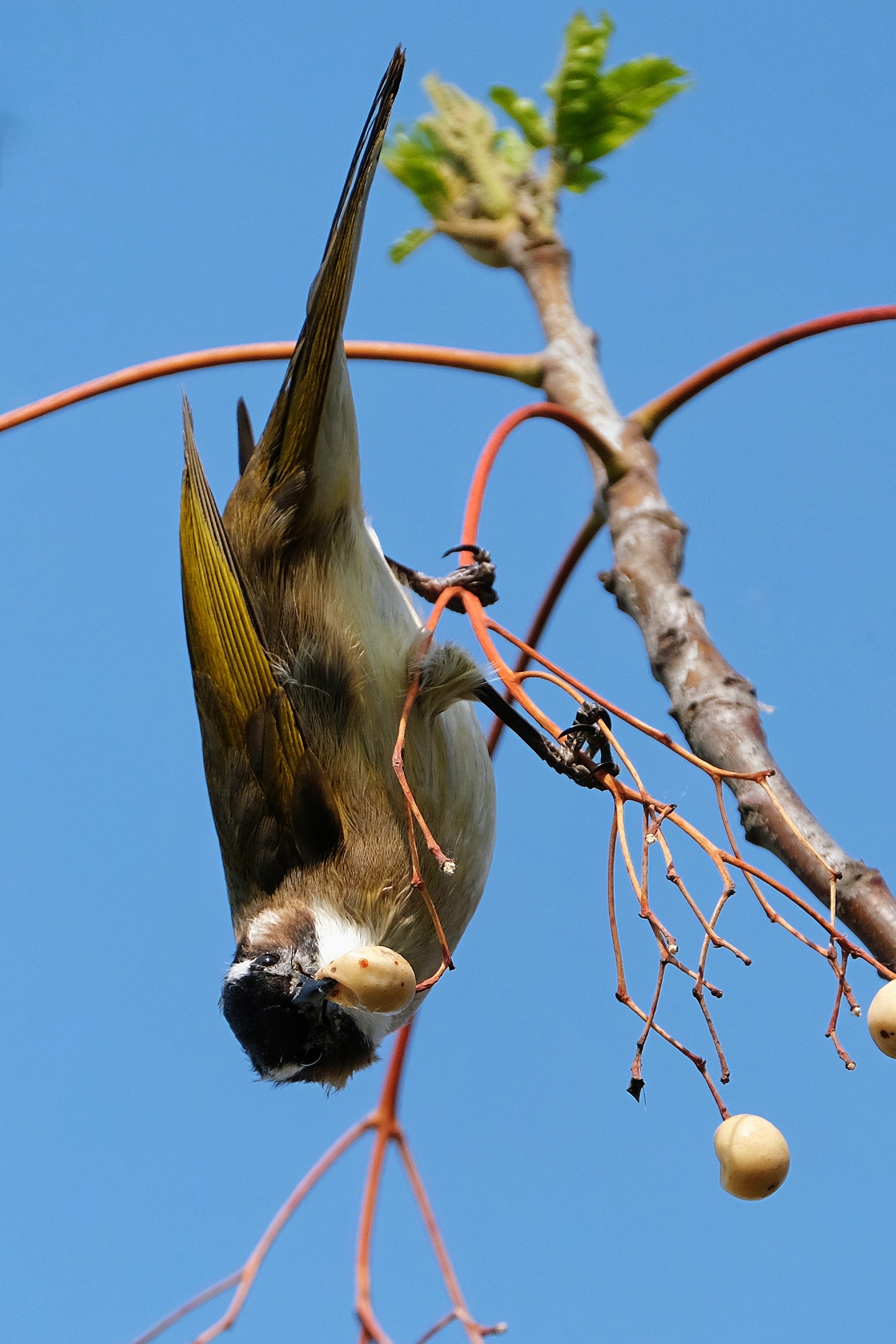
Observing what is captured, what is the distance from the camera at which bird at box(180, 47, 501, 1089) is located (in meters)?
2.60

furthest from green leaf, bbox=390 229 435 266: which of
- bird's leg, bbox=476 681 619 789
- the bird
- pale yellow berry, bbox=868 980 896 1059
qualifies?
pale yellow berry, bbox=868 980 896 1059

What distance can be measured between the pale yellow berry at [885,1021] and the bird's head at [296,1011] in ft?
4.08

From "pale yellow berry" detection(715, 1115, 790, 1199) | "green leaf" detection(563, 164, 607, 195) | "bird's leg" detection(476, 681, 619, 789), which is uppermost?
"green leaf" detection(563, 164, 607, 195)

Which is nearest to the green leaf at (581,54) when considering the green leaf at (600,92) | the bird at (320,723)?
the green leaf at (600,92)

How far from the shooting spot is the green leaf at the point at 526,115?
3.34 metres

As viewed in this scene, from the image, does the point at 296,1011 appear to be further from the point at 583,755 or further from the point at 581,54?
the point at 581,54

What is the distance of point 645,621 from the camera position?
7.89ft

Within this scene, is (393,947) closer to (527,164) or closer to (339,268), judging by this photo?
(339,268)

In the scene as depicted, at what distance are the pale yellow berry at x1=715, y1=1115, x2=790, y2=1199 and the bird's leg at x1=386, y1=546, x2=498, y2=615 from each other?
2.81 ft

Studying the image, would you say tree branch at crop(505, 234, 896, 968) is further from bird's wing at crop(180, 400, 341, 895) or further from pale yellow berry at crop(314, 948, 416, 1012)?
bird's wing at crop(180, 400, 341, 895)

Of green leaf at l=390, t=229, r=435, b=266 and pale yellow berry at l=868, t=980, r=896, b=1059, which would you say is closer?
pale yellow berry at l=868, t=980, r=896, b=1059

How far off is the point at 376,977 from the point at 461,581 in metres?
0.78

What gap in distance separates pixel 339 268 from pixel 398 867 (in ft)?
4.06

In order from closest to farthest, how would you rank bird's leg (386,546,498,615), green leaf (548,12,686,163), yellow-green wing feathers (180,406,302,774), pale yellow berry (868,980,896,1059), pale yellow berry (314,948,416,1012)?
pale yellow berry (868,980,896,1059)
pale yellow berry (314,948,416,1012)
bird's leg (386,546,498,615)
yellow-green wing feathers (180,406,302,774)
green leaf (548,12,686,163)
